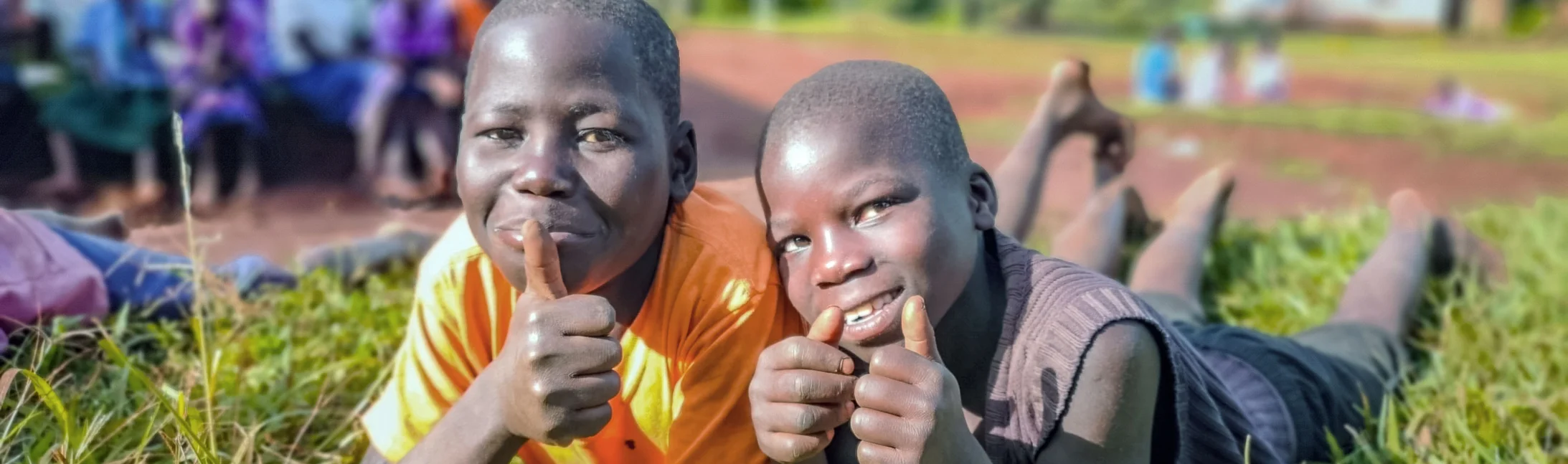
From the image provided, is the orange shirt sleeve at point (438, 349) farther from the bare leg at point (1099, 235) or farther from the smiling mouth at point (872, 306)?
the bare leg at point (1099, 235)

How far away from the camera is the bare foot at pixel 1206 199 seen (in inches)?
147

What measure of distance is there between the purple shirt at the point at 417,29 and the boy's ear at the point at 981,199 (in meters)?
5.05

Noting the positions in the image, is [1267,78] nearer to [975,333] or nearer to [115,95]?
[115,95]

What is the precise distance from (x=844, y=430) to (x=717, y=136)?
25.6 ft

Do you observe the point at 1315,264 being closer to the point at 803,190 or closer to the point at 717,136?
the point at 803,190

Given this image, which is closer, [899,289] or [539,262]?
[539,262]

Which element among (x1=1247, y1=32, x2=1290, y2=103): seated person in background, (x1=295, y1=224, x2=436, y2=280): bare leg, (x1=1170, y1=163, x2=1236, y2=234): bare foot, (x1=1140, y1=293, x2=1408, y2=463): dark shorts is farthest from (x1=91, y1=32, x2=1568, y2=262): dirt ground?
(x1=1170, y1=163, x2=1236, y2=234): bare foot

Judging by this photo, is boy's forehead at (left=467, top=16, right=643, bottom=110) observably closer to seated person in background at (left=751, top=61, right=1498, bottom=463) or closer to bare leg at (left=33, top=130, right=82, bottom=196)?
seated person in background at (left=751, top=61, right=1498, bottom=463)

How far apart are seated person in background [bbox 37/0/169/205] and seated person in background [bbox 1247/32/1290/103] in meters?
10.5

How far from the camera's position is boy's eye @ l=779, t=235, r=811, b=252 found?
6.47 ft

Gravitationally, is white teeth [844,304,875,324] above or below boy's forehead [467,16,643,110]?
below

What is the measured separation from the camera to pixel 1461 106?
11.6 meters

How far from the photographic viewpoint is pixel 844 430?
6.79 ft

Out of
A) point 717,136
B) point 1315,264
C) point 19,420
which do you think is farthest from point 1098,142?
point 717,136
